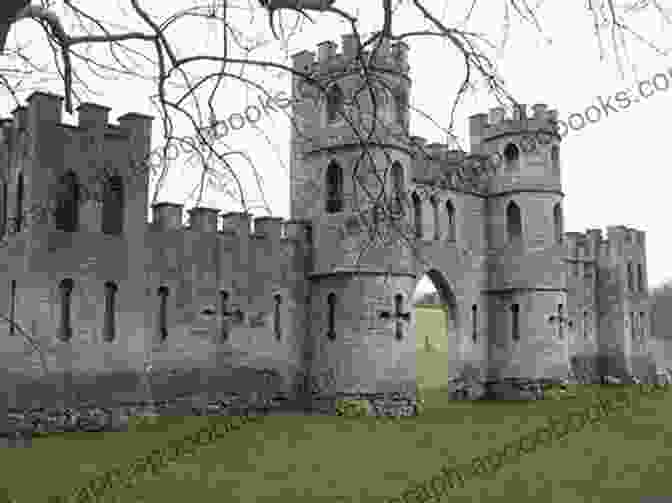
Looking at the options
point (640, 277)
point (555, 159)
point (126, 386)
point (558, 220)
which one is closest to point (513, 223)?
point (558, 220)

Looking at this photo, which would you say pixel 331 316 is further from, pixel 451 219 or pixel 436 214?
pixel 451 219

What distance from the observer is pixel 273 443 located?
1541 centimetres

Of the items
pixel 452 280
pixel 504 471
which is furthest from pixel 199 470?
pixel 452 280

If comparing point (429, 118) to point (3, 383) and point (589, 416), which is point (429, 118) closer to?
point (3, 383)

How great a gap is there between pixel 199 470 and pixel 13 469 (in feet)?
9.32

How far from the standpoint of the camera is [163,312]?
18.3 meters

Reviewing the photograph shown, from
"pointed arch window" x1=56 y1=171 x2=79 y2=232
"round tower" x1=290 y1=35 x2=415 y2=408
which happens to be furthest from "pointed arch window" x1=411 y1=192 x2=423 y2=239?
"pointed arch window" x1=56 y1=171 x2=79 y2=232

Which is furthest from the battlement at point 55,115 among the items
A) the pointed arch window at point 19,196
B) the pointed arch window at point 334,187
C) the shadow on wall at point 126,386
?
the pointed arch window at point 334,187

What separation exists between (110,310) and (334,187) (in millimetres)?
7356

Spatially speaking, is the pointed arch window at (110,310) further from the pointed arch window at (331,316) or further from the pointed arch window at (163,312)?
the pointed arch window at (331,316)

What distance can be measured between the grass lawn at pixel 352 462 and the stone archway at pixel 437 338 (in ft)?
19.6

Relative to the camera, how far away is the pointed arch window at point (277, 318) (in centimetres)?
2055

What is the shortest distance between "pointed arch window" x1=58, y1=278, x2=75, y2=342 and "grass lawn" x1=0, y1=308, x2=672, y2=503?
2080mm

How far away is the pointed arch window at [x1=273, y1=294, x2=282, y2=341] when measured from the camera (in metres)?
20.5
